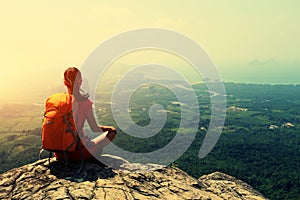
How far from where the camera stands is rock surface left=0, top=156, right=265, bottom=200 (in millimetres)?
8316

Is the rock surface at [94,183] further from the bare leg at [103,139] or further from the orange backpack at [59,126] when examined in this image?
the orange backpack at [59,126]

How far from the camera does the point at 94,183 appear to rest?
28.7ft

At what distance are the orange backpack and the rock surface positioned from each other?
104cm

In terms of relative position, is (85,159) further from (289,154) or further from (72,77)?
(289,154)

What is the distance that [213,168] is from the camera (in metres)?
110

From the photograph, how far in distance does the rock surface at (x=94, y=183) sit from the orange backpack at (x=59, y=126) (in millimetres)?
1043

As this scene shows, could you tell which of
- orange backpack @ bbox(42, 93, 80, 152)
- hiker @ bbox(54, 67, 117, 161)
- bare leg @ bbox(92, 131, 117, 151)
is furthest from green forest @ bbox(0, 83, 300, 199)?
orange backpack @ bbox(42, 93, 80, 152)

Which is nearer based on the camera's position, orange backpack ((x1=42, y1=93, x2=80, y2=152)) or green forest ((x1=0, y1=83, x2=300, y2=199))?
orange backpack ((x1=42, y1=93, x2=80, y2=152))

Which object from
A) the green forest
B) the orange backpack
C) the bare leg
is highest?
the orange backpack

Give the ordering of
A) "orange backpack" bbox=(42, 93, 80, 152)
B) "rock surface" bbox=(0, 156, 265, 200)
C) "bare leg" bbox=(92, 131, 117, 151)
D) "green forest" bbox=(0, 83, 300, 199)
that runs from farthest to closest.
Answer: "green forest" bbox=(0, 83, 300, 199) → "bare leg" bbox=(92, 131, 117, 151) → "orange backpack" bbox=(42, 93, 80, 152) → "rock surface" bbox=(0, 156, 265, 200)

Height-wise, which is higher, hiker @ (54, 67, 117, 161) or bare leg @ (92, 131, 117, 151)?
hiker @ (54, 67, 117, 161)

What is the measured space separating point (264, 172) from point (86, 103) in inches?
4571

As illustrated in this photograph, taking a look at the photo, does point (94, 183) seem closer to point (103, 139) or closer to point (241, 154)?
point (103, 139)

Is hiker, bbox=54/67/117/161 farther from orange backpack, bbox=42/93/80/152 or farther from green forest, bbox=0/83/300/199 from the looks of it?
green forest, bbox=0/83/300/199
